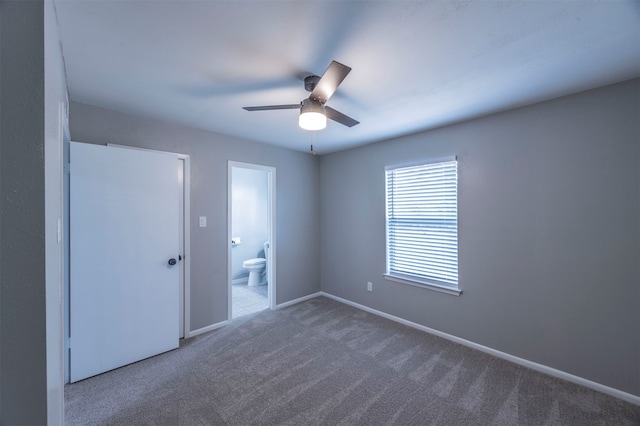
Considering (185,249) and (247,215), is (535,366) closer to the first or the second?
(185,249)

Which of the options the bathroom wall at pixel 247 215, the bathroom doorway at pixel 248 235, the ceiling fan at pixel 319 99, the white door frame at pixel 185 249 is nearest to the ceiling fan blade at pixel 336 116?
the ceiling fan at pixel 319 99

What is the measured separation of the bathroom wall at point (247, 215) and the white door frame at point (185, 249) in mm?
2242

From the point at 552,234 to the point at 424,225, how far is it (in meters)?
1.16

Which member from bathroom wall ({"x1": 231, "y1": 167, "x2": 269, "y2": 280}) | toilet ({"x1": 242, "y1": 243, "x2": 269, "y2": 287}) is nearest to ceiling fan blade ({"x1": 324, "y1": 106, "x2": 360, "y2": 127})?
bathroom wall ({"x1": 231, "y1": 167, "x2": 269, "y2": 280})

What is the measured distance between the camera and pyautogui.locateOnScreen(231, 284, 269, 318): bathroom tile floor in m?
3.75

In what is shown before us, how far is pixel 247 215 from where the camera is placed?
545cm

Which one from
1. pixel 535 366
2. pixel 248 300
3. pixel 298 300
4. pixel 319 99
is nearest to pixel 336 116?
pixel 319 99

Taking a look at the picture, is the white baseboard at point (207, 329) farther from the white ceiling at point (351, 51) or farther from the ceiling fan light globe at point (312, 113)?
the ceiling fan light globe at point (312, 113)

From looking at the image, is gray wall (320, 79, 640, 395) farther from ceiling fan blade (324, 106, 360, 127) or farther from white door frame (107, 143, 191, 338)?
white door frame (107, 143, 191, 338)

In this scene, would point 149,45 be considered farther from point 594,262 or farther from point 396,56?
point 594,262

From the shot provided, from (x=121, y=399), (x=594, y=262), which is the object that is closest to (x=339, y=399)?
(x=121, y=399)

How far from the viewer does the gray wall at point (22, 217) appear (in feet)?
2.56

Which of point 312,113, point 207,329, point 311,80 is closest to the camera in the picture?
point 312,113

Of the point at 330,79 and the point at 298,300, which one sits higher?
the point at 330,79
